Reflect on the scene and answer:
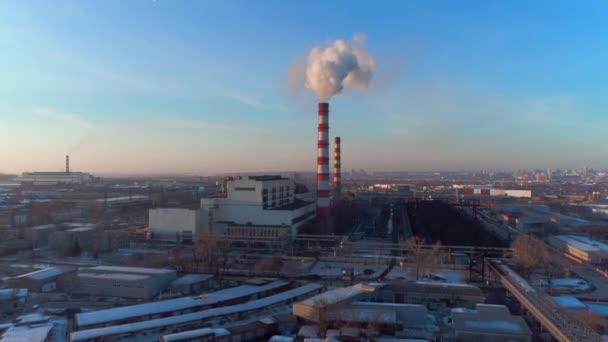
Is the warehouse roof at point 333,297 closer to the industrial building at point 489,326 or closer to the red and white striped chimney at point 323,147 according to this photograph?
the industrial building at point 489,326

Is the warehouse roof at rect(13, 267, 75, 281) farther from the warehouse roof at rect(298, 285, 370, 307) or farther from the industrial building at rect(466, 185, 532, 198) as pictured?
the industrial building at rect(466, 185, 532, 198)

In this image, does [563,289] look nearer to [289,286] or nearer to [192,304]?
[289,286]

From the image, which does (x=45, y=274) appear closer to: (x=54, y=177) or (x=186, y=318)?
(x=186, y=318)

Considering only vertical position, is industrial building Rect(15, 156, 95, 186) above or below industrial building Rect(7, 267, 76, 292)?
above

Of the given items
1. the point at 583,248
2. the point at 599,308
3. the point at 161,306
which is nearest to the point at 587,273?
the point at 583,248


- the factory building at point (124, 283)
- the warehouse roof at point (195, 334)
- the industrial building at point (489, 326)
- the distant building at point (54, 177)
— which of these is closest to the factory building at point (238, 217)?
the factory building at point (124, 283)

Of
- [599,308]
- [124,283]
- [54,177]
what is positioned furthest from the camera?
[54,177]

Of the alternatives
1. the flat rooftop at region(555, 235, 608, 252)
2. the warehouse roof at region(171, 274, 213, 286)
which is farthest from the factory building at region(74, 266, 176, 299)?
the flat rooftop at region(555, 235, 608, 252)
